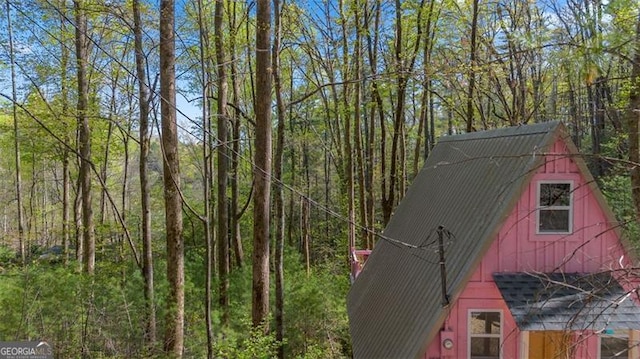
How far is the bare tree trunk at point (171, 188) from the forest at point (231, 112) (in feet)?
0.09

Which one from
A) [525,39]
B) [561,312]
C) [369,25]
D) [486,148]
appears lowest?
[561,312]

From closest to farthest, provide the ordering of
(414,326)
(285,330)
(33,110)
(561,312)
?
1. (561,312)
2. (414,326)
3. (285,330)
4. (33,110)

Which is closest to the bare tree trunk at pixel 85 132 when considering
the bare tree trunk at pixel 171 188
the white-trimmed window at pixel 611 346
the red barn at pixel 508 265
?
the bare tree trunk at pixel 171 188

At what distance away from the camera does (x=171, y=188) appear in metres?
7.11

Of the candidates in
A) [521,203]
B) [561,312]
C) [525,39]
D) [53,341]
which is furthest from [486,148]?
[53,341]

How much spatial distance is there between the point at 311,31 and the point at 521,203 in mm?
11778

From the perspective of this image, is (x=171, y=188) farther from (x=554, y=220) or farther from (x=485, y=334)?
(x=554, y=220)

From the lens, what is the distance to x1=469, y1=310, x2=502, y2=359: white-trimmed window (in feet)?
19.5

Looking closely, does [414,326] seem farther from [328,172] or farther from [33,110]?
[328,172]

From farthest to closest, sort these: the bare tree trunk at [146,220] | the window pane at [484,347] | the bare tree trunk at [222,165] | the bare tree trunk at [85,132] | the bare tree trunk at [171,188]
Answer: the bare tree trunk at [85,132], the bare tree trunk at [222,165], the bare tree trunk at [146,220], the bare tree trunk at [171,188], the window pane at [484,347]

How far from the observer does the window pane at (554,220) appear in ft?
20.3

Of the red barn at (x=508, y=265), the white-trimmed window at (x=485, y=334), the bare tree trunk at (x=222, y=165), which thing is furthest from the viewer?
the bare tree trunk at (x=222, y=165)

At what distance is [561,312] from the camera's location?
5309 mm

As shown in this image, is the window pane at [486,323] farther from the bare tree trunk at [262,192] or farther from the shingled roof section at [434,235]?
the bare tree trunk at [262,192]
